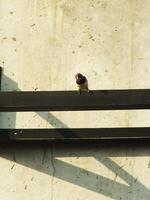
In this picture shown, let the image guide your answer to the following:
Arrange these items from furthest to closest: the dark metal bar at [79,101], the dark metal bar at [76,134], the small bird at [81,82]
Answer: the dark metal bar at [76,134] → the small bird at [81,82] → the dark metal bar at [79,101]

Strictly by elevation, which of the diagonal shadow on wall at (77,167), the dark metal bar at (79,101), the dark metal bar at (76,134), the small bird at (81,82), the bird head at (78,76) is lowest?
the diagonal shadow on wall at (77,167)

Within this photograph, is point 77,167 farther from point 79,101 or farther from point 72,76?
point 79,101

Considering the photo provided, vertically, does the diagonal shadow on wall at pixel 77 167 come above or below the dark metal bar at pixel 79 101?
below

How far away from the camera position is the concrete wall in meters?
4.12

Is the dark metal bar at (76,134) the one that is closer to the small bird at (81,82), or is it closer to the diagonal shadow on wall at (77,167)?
the diagonal shadow on wall at (77,167)

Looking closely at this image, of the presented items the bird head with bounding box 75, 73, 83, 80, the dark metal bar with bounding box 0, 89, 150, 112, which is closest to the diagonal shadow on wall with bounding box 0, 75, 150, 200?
the bird head with bounding box 75, 73, 83, 80

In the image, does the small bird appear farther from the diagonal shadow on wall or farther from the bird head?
the diagonal shadow on wall

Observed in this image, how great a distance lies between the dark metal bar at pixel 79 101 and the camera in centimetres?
361

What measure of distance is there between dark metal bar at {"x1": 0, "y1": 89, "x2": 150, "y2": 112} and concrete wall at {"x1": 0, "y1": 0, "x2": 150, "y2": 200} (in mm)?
551

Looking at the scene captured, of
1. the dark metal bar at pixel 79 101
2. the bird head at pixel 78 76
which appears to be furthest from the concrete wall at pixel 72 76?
the dark metal bar at pixel 79 101

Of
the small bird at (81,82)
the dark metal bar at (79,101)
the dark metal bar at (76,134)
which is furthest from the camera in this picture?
the dark metal bar at (76,134)

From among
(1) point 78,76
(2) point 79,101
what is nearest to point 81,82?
(1) point 78,76

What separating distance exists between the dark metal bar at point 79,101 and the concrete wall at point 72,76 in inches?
21.7

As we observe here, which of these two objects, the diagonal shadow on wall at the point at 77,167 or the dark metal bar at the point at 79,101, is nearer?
the dark metal bar at the point at 79,101
